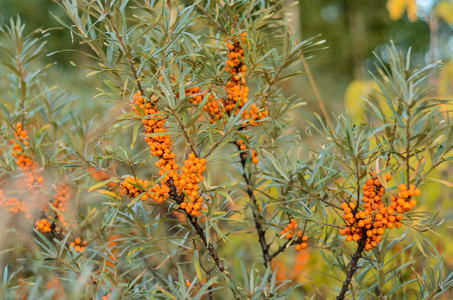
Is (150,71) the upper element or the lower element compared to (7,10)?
lower

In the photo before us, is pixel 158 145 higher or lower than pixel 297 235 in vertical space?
higher

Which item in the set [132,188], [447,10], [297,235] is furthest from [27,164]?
[447,10]

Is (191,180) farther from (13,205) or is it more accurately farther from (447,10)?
(447,10)

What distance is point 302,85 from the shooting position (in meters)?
2.16

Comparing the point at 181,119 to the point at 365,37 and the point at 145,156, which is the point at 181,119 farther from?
the point at 365,37

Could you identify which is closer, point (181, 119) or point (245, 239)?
point (181, 119)

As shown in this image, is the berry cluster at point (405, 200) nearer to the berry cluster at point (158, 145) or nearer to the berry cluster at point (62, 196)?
the berry cluster at point (158, 145)

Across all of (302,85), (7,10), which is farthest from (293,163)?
(302,85)

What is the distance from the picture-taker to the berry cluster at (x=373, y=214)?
0.28 m

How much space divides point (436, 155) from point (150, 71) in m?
0.24

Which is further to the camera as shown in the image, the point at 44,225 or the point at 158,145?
the point at 44,225

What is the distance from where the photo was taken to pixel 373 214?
11.5 inches

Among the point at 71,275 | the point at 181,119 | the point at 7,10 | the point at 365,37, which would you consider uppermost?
the point at 7,10

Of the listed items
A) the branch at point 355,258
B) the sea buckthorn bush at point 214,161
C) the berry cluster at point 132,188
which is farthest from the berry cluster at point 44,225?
the branch at point 355,258
